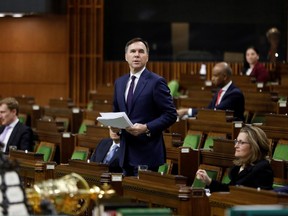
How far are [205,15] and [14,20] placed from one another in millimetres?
3107

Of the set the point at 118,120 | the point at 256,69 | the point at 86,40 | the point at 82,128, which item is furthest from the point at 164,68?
the point at 118,120

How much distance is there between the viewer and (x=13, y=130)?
8258 mm

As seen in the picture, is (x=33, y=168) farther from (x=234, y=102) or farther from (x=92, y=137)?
(x=234, y=102)

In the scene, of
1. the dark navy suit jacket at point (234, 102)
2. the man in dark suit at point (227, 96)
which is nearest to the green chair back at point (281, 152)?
the man in dark suit at point (227, 96)

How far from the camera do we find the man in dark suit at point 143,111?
5.96m

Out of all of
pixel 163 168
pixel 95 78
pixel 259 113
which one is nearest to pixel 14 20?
pixel 95 78

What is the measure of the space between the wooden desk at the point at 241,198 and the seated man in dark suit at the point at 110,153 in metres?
1.54

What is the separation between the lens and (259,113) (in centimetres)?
962

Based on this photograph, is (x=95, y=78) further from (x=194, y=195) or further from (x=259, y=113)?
(x=194, y=195)

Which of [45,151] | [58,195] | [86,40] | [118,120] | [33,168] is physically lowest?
[45,151]

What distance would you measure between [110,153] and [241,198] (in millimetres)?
2328

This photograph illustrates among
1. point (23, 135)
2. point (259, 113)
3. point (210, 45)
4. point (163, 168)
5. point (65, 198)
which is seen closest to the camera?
point (65, 198)

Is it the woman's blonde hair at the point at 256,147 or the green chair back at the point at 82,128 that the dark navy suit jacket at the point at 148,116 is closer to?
the woman's blonde hair at the point at 256,147

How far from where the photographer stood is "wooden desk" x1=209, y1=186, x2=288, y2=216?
446cm
